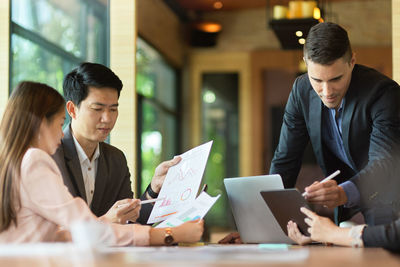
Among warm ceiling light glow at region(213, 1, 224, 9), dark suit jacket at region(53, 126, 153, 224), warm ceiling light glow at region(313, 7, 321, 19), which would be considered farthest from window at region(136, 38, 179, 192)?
dark suit jacket at region(53, 126, 153, 224)

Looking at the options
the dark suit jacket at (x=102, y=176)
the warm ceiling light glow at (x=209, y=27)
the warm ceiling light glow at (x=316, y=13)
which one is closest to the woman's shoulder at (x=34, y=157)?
the dark suit jacket at (x=102, y=176)

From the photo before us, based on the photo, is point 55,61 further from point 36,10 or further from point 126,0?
point 126,0

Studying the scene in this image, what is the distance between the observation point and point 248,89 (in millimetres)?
9141

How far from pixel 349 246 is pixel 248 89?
7192 mm

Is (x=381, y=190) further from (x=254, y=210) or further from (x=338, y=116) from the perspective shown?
(x=254, y=210)

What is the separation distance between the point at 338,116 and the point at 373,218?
17.6 inches

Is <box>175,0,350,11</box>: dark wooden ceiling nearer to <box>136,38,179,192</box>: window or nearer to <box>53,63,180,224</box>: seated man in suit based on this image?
<box>136,38,179,192</box>: window

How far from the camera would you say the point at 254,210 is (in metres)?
2.38

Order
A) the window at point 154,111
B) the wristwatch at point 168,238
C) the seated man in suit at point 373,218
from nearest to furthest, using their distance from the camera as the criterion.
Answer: the seated man in suit at point 373,218
the wristwatch at point 168,238
the window at point 154,111

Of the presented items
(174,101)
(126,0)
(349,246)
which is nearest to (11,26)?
(126,0)

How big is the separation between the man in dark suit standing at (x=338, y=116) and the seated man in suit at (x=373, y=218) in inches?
1.7

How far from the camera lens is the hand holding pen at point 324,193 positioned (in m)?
2.17

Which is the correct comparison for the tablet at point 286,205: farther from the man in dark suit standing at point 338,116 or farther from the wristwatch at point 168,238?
the wristwatch at point 168,238

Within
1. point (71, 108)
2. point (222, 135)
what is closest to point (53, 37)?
point (71, 108)
